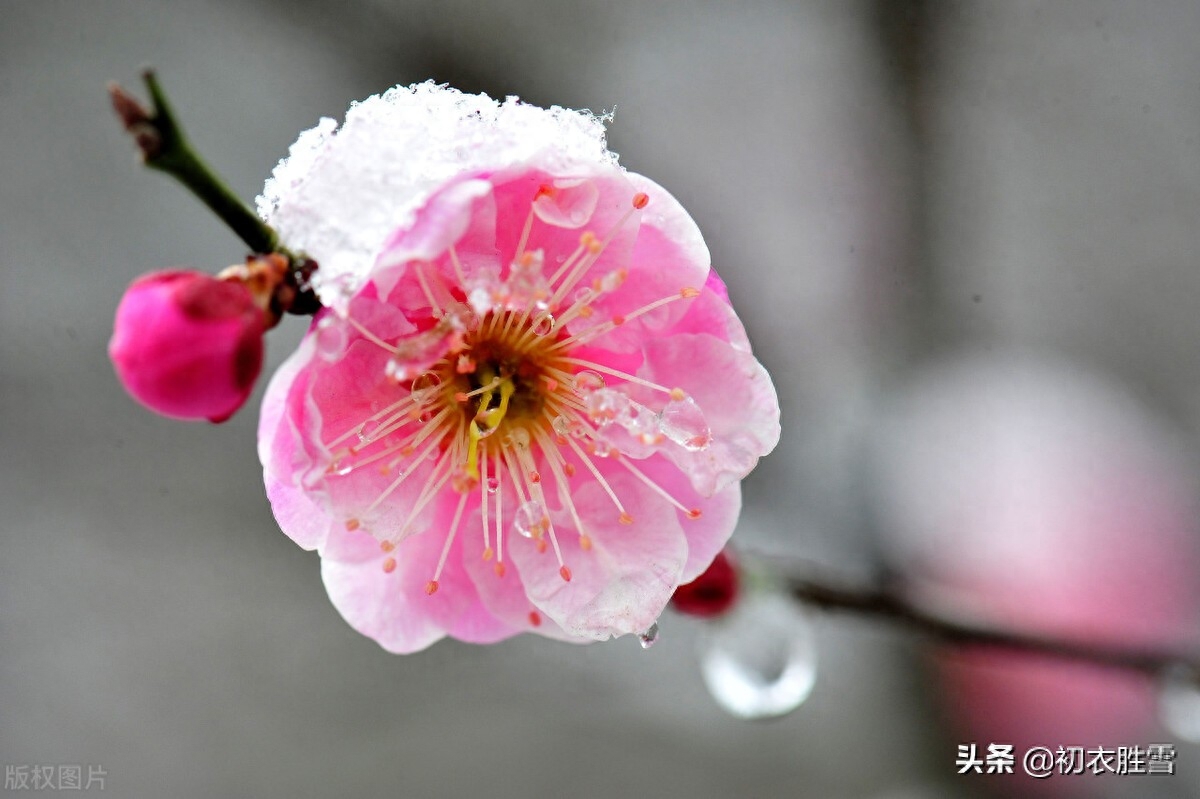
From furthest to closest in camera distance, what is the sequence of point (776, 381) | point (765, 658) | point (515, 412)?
point (776, 381) < point (765, 658) < point (515, 412)

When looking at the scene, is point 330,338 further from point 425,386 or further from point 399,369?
point 425,386

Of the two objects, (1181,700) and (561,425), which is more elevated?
(561,425)

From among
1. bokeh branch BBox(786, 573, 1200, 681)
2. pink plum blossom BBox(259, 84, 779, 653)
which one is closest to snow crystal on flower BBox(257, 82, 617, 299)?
pink plum blossom BBox(259, 84, 779, 653)

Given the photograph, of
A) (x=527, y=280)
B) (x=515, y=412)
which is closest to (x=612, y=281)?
(x=527, y=280)

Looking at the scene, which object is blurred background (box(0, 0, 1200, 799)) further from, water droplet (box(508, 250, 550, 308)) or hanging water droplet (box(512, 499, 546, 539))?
water droplet (box(508, 250, 550, 308))

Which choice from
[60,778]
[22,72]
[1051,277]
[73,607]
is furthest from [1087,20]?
[60,778]

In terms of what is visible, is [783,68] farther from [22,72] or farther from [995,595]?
[22,72]

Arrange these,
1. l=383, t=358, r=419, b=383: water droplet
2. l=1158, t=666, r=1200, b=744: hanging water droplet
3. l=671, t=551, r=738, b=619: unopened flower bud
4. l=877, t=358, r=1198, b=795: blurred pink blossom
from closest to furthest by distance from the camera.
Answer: l=383, t=358, r=419, b=383: water droplet
l=671, t=551, r=738, b=619: unopened flower bud
l=1158, t=666, r=1200, b=744: hanging water droplet
l=877, t=358, r=1198, b=795: blurred pink blossom
